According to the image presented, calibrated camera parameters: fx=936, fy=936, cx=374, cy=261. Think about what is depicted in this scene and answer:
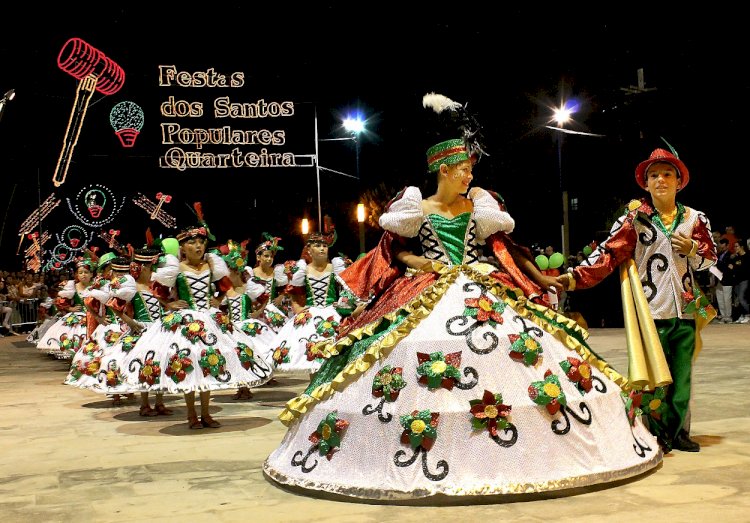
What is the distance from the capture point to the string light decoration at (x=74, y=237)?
1275 inches

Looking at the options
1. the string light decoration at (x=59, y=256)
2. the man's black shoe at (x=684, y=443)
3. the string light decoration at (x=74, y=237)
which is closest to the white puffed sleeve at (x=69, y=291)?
the man's black shoe at (x=684, y=443)

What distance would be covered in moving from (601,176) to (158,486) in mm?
18866

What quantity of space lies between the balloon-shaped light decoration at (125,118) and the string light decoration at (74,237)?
11166 mm

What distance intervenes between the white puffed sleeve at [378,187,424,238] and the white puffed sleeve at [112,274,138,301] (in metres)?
4.58

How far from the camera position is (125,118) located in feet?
70.6

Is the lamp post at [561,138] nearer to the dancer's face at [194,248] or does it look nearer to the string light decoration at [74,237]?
the dancer's face at [194,248]

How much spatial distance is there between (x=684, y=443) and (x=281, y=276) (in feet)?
21.5

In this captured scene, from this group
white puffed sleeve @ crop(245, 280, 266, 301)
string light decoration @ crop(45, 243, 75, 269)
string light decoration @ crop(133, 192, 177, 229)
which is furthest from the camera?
string light decoration @ crop(45, 243, 75, 269)

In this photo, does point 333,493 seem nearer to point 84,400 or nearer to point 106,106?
point 84,400

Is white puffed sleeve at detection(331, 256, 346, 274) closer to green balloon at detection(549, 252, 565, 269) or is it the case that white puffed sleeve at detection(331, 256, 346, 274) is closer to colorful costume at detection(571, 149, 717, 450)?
green balloon at detection(549, 252, 565, 269)

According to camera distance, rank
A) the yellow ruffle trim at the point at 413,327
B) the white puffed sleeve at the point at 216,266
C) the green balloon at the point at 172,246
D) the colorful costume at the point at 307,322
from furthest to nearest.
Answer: the colorful costume at the point at 307,322 → the white puffed sleeve at the point at 216,266 → the green balloon at the point at 172,246 → the yellow ruffle trim at the point at 413,327

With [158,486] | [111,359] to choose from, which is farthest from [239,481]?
[111,359]

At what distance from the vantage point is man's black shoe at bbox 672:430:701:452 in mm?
6266

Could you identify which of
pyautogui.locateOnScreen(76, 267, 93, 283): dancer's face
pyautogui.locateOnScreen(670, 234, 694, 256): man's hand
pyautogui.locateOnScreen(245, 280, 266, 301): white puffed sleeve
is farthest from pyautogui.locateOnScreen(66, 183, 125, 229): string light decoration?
pyautogui.locateOnScreen(670, 234, 694, 256): man's hand
